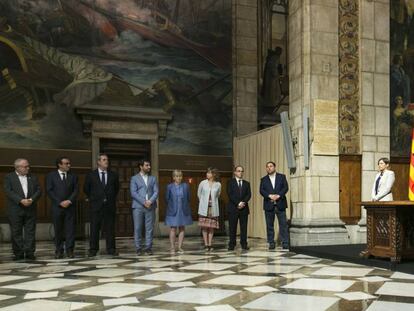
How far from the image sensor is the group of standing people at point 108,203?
7.36 meters

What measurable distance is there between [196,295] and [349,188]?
537 centimetres

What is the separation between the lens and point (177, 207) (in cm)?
816

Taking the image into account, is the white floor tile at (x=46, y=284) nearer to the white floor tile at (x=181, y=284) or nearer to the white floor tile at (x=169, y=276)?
the white floor tile at (x=169, y=276)

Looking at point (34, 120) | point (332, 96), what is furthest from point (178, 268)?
point (34, 120)

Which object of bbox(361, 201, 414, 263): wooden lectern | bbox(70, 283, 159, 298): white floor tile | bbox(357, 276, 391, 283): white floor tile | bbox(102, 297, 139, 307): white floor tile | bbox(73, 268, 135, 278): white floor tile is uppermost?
bbox(361, 201, 414, 263): wooden lectern

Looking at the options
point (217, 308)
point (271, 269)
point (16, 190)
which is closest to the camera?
point (217, 308)

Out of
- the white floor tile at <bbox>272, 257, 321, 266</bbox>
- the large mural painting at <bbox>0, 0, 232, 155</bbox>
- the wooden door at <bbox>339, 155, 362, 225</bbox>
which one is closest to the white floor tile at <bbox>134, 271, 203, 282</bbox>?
the white floor tile at <bbox>272, 257, 321, 266</bbox>

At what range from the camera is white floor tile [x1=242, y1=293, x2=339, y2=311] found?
3.88 metres

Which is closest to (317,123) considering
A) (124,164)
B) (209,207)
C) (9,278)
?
(209,207)

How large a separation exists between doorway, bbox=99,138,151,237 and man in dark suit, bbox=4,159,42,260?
13.7ft

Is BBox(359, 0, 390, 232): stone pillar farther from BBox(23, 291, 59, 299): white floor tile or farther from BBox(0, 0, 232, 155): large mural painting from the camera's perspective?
BBox(23, 291, 59, 299): white floor tile

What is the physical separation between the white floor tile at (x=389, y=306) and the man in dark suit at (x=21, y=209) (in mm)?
4995

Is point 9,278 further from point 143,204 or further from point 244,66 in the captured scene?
point 244,66

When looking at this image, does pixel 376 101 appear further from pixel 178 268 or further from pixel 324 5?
pixel 178 268
